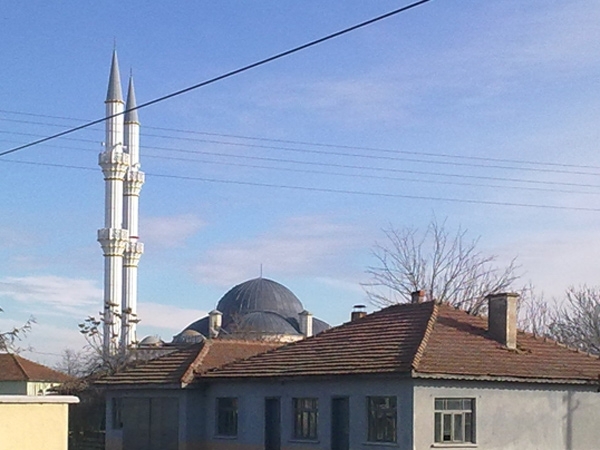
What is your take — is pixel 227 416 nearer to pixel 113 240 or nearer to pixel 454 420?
pixel 454 420

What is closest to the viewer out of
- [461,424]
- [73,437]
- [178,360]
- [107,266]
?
[461,424]

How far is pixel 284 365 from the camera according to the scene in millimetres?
31391

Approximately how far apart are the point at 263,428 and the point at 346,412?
3.55 meters

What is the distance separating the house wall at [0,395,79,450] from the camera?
20.0m

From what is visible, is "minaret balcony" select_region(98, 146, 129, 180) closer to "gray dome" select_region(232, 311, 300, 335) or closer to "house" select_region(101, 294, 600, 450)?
"gray dome" select_region(232, 311, 300, 335)

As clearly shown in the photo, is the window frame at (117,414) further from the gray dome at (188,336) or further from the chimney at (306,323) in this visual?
the chimney at (306,323)

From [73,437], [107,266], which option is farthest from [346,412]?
[107,266]

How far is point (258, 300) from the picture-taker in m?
89.6

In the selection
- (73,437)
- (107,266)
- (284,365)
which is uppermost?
(107,266)

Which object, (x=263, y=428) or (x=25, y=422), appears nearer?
(x=25, y=422)

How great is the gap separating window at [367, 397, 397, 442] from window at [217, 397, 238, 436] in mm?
6298

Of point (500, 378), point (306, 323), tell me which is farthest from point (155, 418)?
point (306, 323)

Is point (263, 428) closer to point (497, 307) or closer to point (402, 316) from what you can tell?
point (402, 316)

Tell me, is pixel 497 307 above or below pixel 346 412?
above
